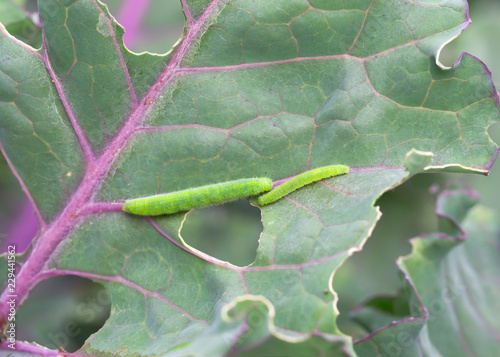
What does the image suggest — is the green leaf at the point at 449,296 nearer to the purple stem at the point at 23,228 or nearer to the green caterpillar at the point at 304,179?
the green caterpillar at the point at 304,179

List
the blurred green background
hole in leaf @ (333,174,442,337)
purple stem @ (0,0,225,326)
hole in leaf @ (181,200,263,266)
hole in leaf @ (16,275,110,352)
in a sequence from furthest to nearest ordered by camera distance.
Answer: hole in leaf @ (333,174,442,337), hole in leaf @ (181,200,263,266), the blurred green background, hole in leaf @ (16,275,110,352), purple stem @ (0,0,225,326)

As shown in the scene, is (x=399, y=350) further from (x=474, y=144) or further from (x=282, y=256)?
(x=474, y=144)

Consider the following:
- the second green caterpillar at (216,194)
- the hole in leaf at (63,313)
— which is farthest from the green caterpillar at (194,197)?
the hole in leaf at (63,313)

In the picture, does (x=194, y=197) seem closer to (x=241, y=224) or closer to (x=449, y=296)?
(x=241, y=224)

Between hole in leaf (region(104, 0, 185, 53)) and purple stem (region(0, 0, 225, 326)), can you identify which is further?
hole in leaf (region(104, 0, 185, 53))

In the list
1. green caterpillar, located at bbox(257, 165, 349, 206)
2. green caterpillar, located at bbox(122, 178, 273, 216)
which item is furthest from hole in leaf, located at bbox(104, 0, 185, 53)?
green caterpillar, located at bbox(257, 165, 349, 206)

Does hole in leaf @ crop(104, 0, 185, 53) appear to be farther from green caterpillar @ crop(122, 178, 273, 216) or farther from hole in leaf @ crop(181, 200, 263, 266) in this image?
green caterpillar @ crop(122, 178, 273, 216)

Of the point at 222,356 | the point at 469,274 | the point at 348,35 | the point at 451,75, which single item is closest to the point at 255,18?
the point at 348,35
